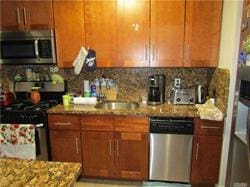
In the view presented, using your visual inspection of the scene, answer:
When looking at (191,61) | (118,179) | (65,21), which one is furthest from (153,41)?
(118,179)

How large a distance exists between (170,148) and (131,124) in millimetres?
466

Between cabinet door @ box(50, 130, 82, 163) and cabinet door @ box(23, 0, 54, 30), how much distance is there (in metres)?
1.21

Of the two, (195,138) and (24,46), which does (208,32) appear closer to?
(195,138)

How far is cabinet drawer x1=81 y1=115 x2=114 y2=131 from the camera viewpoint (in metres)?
2.17

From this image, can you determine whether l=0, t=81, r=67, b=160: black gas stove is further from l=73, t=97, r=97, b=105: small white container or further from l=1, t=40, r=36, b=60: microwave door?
l=1, t=40, r=36, b=60: microwave door

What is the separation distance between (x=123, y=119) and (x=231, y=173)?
1060 mm

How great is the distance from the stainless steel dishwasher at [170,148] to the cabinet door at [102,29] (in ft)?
2.85

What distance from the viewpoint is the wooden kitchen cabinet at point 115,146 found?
2146 mm

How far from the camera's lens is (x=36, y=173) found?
952 millimetres

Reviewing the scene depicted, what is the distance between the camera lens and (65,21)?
230 cm

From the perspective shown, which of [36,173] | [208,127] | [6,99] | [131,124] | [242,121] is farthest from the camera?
[6,99]

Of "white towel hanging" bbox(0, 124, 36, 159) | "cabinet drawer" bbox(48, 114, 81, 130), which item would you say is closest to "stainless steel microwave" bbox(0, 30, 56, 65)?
"cabinet drawer" bbox(48, 114, 81, 130)

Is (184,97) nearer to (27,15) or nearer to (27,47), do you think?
(27,47)

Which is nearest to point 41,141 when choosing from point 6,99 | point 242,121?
point 6,99
